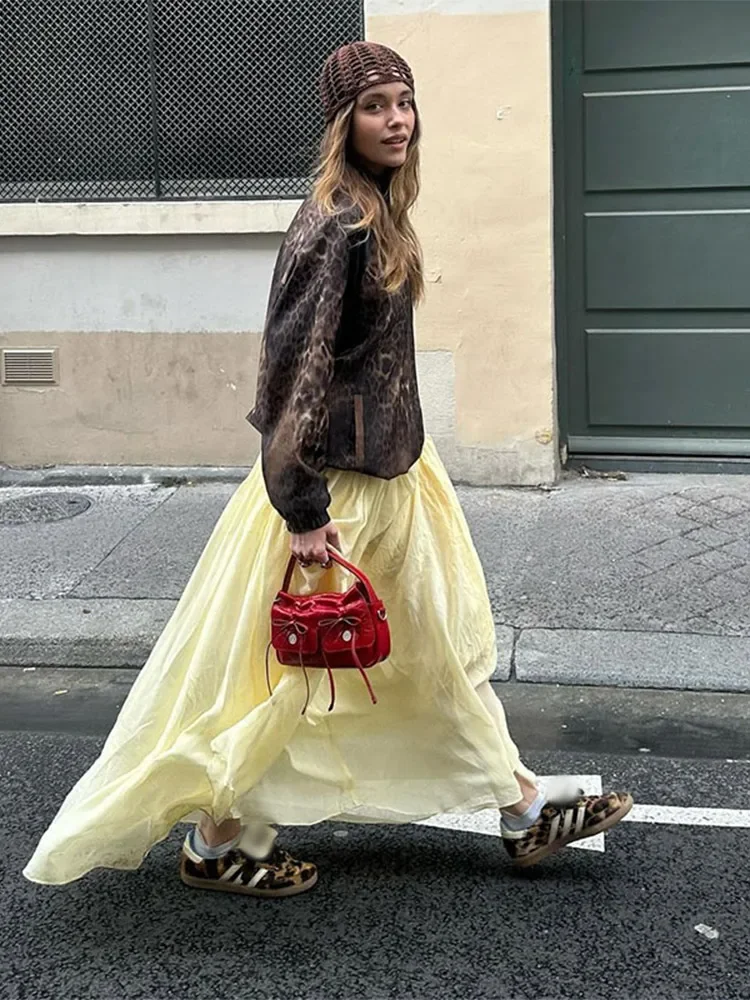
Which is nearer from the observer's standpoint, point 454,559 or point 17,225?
point 454,559

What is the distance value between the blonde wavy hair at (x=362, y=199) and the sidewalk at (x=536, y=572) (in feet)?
7.31

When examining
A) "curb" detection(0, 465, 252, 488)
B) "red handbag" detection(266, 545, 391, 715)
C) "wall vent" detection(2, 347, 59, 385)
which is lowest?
"red handbag" detection(266, 545, 391, 715)

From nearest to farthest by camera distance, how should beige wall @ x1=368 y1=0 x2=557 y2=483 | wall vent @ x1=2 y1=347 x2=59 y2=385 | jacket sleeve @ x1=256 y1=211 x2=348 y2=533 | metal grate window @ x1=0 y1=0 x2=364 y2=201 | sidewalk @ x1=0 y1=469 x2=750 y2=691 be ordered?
jacket sleeve @ x1=256 y1=211 x2=348 y2=533 → sidewalk @ x1=0 y1=469 x2=750 y2=691 → beige wall @ x1=368 y1=0 x2=557 y2=483 → metal grate window @ x1=0 y1=0 x2=364 y2=201 → wall vent @ x1=2 y1=347 x2=59 y2=385

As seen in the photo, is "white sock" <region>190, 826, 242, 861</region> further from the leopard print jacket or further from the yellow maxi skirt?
the leopard print jacket

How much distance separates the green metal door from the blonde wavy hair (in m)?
4.27

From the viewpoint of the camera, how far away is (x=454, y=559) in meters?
3.25

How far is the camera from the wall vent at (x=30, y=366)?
7629 millimetres

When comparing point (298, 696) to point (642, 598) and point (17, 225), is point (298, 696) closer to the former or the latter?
point (642, 598)

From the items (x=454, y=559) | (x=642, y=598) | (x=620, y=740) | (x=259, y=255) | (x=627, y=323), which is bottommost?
(x=620, y=740)

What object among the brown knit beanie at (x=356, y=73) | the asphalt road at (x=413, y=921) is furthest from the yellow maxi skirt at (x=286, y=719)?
the brown knit beanie at (x=356, y=73)

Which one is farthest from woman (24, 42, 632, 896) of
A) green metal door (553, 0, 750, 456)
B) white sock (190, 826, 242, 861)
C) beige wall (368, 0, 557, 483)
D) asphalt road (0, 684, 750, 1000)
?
green metal door (553, 0, 750, 456)

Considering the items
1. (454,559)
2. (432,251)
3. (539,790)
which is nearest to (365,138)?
(454,559)

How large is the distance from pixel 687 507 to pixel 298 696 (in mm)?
4019

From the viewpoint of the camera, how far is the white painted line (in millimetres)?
3604
